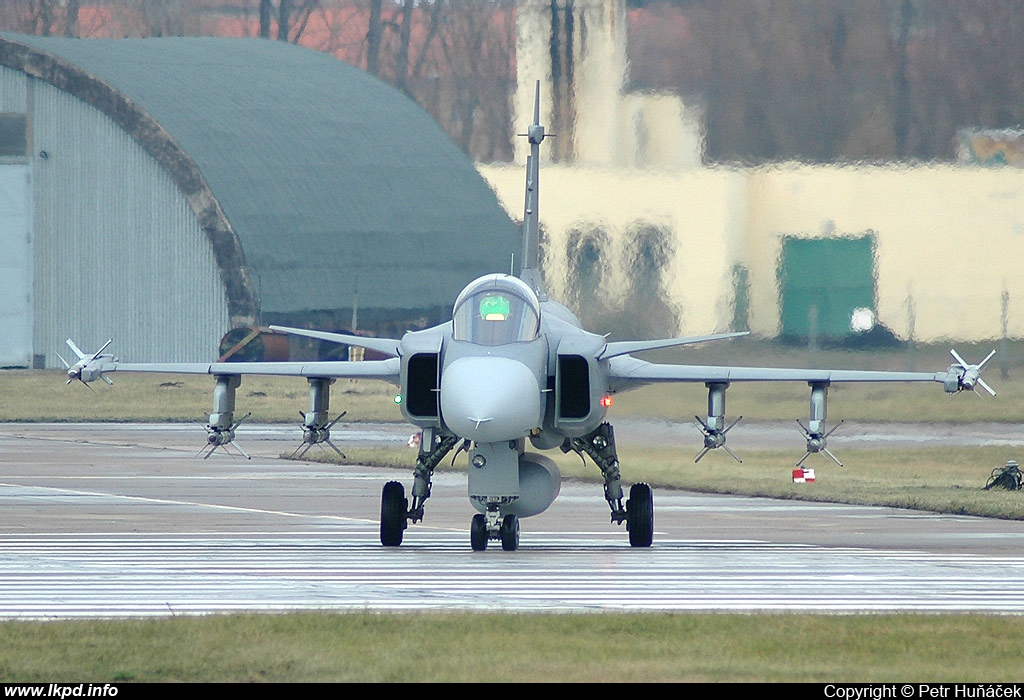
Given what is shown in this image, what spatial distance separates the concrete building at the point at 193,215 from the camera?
184 ft

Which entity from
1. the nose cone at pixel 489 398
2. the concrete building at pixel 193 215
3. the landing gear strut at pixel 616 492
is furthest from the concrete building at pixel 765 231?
the concrete building at pixel 193 215

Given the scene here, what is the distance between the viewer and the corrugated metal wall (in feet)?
185

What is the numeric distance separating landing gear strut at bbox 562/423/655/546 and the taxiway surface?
1.03 ft

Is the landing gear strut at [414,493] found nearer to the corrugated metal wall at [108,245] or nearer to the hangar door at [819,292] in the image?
the hangar door at [819,292]

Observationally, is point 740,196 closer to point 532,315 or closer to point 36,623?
point 532,315

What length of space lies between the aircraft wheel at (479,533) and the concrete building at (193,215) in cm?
3589

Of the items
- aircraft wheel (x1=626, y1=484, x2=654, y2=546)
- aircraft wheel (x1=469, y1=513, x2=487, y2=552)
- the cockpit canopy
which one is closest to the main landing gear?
aircraft wheel (x1=469, y1=513, x2=487, y2=552)

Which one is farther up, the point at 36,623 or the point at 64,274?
the point at 64,274

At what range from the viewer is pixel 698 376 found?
2070cm

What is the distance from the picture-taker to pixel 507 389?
1834cm

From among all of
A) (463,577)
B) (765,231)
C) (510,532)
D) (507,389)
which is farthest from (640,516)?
(765,231)

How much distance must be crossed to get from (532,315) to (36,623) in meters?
7.67

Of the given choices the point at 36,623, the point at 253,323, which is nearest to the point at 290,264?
the point at 253,323

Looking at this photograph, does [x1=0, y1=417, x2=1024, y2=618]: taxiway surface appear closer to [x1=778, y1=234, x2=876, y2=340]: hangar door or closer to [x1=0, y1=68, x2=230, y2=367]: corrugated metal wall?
[x1=778, y1=234, x2=876, y2=340]: hangar door
